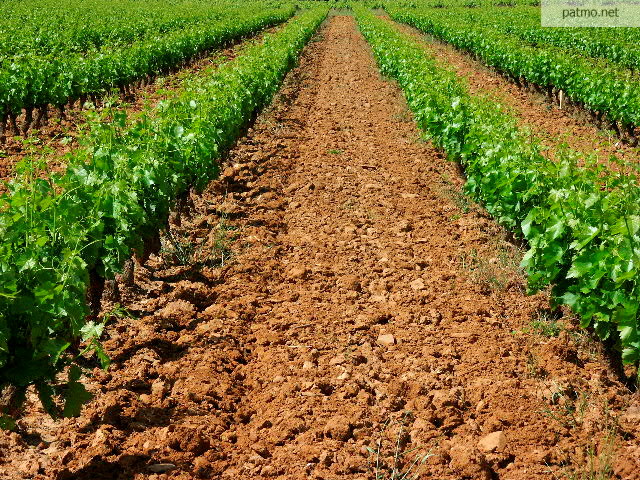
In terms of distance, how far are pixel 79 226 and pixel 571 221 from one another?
3.75m

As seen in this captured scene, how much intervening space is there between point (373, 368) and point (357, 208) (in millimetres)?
3753

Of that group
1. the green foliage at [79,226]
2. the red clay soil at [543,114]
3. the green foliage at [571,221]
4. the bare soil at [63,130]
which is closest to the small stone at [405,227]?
the green foliage at [571,221]

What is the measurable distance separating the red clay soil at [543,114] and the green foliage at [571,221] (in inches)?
92.8

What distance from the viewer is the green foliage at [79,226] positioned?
12.8ft

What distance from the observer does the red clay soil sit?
11.3 meters

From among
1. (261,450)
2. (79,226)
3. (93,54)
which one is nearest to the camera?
(261,450)

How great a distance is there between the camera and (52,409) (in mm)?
3986

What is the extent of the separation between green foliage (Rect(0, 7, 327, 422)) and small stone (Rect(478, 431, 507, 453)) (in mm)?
2549

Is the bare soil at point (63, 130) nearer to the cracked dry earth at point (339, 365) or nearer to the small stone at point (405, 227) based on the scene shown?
the cracked dry earth at point (339, 365)

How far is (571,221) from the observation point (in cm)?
493

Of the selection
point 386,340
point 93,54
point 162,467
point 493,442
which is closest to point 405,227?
point 386,340

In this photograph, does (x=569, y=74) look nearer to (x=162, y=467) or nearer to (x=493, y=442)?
(x=493, y=442)

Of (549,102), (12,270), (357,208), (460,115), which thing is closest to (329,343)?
(12,270)

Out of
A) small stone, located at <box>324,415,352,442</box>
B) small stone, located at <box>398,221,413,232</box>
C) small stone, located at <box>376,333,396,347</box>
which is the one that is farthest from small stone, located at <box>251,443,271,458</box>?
small stone, located at <box>398,221,413,232</box>
